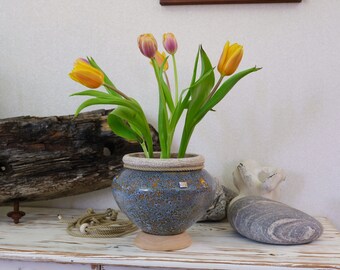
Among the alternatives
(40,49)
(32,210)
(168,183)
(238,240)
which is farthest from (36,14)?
(238,240)

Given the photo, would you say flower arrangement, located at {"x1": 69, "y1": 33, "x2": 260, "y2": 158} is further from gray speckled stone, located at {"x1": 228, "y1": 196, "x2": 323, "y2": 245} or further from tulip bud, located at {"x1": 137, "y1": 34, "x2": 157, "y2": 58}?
gray speckled stone, located at {"x1": 228, "y1": 196, "x2": 323, "y2": 245}

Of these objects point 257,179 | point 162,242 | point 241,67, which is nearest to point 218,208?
point 257,179

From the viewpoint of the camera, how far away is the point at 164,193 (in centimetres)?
63

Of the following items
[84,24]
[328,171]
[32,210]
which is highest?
[84,24]

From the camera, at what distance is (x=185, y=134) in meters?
0.70

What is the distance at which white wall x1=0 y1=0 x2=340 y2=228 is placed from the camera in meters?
→ 0.91

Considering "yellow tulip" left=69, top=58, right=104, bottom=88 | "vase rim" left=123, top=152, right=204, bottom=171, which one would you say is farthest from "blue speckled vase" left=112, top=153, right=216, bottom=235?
"yellow tulip" left=69, top=58, right=104, bottom=88

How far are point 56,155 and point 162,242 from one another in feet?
1.08

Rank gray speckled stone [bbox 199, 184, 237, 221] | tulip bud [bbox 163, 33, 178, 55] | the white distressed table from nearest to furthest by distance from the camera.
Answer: the white distressed table
tulip bud [bbox 163, 33, 178, 55]
gray speckled stone [bbox 199, 184, 237, 221]

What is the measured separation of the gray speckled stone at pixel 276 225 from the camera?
0.68m

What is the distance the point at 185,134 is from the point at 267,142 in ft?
1.02

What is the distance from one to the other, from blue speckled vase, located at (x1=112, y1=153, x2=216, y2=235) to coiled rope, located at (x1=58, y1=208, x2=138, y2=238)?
98 mm

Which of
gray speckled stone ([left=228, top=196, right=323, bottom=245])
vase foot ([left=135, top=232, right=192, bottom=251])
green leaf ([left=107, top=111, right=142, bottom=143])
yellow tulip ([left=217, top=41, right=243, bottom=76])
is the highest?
yellow tulip ([left=217, top=41, right=243, bottom=76])

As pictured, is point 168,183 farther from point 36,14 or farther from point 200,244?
point 36,14
